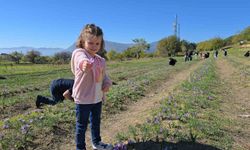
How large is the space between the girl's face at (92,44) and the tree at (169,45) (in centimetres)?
13783

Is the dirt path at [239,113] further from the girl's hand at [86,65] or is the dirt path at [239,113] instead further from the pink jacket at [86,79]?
the girl's hand at [86,65]

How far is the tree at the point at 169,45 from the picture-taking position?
145 meters

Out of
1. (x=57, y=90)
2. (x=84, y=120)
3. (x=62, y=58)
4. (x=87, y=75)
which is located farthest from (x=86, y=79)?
(x=62, y=58)

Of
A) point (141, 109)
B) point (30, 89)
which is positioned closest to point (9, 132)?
point (141, 109)

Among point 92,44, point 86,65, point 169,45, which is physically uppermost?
point 169,45

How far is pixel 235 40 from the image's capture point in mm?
172500

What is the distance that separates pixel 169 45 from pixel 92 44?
14440 centimetres

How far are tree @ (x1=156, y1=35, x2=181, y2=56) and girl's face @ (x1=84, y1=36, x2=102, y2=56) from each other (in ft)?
452

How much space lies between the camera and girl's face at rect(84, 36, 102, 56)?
546cm

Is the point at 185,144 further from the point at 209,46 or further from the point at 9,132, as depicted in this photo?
the point at 209,46

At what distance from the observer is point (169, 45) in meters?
148

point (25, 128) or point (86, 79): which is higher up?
point (86, 79)

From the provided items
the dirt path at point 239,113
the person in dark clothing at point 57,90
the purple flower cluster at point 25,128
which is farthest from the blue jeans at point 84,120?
the person in dark clothing at point 57,90

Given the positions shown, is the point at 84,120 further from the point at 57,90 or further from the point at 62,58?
the point at 62,58
